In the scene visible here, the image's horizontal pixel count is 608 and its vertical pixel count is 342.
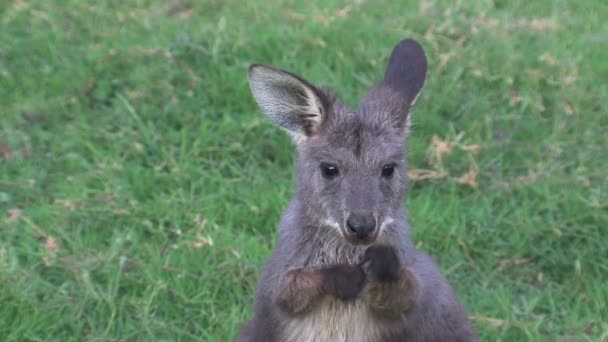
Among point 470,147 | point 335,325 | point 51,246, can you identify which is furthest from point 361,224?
point 470,147

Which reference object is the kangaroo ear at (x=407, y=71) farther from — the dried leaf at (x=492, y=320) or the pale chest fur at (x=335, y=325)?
the dried leaf at (x=492, y=320)

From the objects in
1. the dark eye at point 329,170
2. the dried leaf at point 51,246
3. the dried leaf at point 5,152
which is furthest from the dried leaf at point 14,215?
the dark eye at point 329,170

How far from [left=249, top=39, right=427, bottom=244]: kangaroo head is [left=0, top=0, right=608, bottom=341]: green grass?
41.2 inches

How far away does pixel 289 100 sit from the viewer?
359cm

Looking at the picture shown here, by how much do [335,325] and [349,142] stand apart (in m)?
0.70

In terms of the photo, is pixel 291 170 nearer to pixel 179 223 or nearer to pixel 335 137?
pixel 179 223

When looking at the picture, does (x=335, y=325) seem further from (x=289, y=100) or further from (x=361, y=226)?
(x=289, y=100)

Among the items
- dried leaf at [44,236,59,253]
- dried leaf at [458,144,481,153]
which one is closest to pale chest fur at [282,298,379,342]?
dried leaf at [44,236,59,253]

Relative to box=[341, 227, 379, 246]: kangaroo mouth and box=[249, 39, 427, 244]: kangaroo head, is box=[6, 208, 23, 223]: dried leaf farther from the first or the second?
box=[341, 227, 379, 246]: kangaroo mouth

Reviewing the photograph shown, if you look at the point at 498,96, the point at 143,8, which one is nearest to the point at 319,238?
the point at 498,96

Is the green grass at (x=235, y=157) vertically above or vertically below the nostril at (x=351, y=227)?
below

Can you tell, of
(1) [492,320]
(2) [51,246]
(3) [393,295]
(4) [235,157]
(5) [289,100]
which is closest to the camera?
(3) [393,295]

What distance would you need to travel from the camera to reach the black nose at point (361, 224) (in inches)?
125

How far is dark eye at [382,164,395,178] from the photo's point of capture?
3459 millimetres
